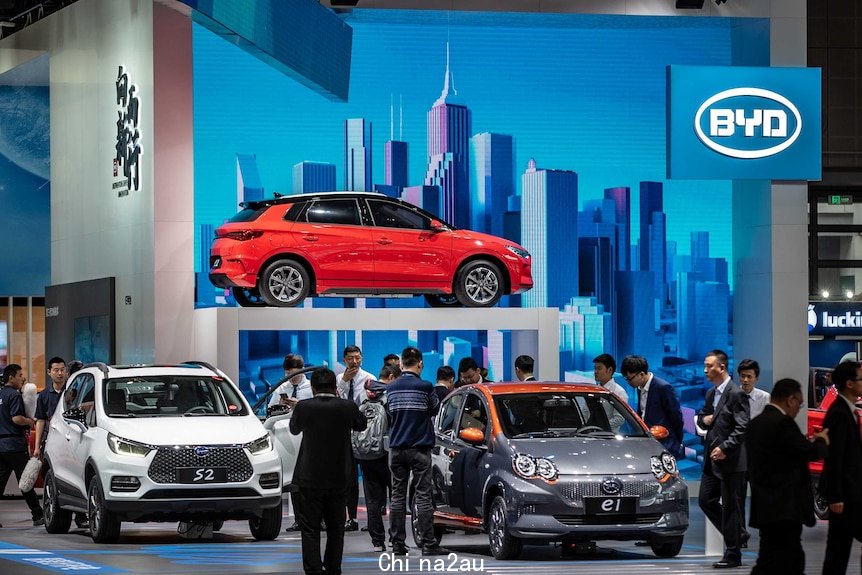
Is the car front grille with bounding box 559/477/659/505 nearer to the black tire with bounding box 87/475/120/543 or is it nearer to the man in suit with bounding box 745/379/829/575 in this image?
the man in suit with bounding box 745/379/829/575

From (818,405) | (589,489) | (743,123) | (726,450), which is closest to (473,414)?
(589,489)

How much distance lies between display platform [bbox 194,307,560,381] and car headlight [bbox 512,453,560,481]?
6739mm

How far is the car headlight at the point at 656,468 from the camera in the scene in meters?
12.0

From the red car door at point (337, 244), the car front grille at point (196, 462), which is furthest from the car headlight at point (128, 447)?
the red car door at point (337, 244)

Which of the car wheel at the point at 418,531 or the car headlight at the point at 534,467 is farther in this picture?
the car wheel at the point at 418,531

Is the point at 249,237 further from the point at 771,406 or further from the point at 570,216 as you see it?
the point at 771,406

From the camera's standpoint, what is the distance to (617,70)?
22.3 m

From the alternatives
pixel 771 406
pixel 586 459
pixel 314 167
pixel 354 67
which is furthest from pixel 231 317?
pixel 771 406

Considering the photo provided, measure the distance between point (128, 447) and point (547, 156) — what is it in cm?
1060

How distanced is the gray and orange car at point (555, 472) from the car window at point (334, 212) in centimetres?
534

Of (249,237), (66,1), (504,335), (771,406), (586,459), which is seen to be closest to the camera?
(771,406)

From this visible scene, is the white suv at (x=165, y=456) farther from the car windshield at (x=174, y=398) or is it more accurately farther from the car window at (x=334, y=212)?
the car window at (x=334, y=212)

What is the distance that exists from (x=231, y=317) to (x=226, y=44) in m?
5.07

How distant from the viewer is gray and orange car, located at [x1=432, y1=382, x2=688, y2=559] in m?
11.7
